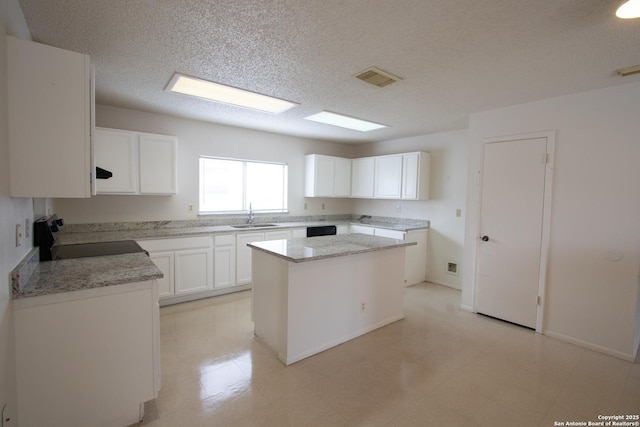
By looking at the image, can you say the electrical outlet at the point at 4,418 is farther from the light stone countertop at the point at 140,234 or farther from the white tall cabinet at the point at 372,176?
the white tall cabinet at the point at 372,176

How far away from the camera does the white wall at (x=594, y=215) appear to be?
2635 millimetres

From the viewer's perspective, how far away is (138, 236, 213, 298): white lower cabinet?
11.7 feet

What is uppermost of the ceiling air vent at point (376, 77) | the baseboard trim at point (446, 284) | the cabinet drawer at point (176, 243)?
the ceiling air vent at point (376, 77)

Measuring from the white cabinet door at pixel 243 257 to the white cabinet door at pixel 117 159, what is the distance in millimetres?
1458

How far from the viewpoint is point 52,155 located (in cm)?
169

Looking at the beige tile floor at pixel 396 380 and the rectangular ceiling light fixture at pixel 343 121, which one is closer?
the beige tile floor at pixel 396 380

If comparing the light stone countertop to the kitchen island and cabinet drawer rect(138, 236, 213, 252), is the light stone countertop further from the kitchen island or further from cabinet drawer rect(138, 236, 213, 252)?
the kitchen island

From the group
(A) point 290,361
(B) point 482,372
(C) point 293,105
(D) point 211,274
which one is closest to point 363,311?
(A) point 290,361

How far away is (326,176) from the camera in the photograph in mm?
5566

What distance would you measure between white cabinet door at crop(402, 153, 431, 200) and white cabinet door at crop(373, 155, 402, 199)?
0.32ft

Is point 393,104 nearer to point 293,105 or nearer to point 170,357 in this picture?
point 293,105

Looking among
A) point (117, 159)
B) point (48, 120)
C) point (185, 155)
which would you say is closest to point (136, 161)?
point (117, 159)

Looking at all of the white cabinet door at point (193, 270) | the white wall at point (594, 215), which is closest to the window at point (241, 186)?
the white cabinet door at point (193, 270)

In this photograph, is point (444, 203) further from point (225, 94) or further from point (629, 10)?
point (225, 94)
